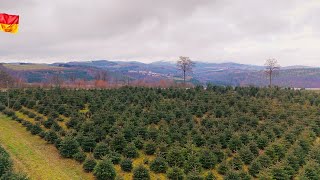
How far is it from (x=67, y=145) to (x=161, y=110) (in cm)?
1627

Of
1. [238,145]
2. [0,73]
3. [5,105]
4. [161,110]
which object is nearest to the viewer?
[238,145]

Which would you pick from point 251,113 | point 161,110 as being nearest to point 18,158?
point 161,110

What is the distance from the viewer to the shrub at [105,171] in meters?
22.5

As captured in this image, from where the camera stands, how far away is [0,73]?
101188 millimetres

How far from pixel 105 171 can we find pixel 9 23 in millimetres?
21040

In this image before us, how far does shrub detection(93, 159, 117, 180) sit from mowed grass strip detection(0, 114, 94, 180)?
196 centimetres

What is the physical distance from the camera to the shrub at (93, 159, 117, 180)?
2250 centimetres

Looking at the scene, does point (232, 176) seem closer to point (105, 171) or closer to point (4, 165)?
point (105, 171)

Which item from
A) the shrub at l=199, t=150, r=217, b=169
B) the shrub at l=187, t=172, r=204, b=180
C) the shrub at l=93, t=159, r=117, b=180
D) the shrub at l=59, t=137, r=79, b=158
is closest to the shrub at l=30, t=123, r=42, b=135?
the shrub at l=59, t=137, r=79, b=158

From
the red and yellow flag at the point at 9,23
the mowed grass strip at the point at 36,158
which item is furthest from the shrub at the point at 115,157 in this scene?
the red and yellow flag at the point at 9,23

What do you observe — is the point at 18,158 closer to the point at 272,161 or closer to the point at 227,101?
the point at 272,161

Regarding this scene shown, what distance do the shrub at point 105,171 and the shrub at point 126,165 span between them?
7.02 ft

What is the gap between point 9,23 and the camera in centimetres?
3244

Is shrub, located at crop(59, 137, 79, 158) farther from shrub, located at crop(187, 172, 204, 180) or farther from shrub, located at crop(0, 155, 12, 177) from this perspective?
shrub, located at crop(187, 172, 204, 180)
